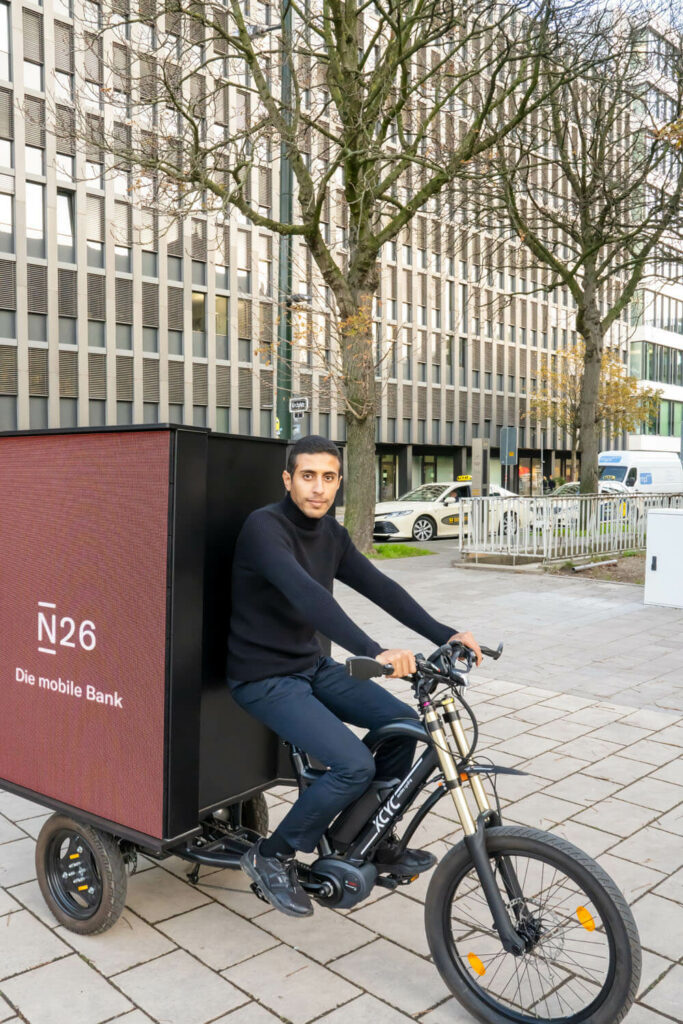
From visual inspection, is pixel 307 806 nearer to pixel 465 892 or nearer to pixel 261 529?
pixel 465 892

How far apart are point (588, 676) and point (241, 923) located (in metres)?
4.53

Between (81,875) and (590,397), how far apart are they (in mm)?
16849

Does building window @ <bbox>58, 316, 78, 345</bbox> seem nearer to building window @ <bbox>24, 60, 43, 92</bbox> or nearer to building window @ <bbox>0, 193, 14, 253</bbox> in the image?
building window @ <bbox>0, 193, 14, 253</bbox>

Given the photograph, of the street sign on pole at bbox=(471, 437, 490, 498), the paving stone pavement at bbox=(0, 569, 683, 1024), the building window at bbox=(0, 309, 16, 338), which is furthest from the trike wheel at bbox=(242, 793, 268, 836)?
the building window at bbox=(0, 309, 16, 338)

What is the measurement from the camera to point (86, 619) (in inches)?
124

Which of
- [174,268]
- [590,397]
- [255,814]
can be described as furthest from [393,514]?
[174,268]

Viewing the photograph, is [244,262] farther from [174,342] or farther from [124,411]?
[124,411]

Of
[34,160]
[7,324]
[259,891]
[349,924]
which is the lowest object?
[349,924]

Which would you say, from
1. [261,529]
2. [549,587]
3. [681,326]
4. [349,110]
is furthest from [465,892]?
[681,326]

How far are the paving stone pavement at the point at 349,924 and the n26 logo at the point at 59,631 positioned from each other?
3.30 ft

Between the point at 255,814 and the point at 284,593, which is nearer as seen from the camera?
the point at 284,593

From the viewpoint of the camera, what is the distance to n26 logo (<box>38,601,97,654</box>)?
3.15 metres

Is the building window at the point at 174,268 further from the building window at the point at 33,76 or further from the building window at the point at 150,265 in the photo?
the building window at the point at 33,76

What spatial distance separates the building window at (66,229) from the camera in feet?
108
